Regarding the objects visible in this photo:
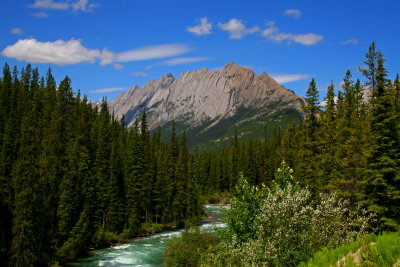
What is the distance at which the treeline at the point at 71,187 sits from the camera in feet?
109

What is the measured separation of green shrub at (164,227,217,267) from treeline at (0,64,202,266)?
337 centimetres

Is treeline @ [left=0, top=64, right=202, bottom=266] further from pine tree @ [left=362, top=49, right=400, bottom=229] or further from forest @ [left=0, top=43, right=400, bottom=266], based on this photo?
pine tree @ [left=362, top=49, right=400, bottom=229]

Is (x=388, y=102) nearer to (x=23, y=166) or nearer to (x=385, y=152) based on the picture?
(x=385, y=152)

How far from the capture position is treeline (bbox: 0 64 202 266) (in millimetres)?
33094

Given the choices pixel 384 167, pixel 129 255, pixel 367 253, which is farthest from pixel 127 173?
pixel 367 253

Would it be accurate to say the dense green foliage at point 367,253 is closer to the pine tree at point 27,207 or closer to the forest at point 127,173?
the forest at point 127,173

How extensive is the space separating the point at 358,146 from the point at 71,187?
1660 inches

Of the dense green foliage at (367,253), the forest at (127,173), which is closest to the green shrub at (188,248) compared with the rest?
the forest at (127,173)

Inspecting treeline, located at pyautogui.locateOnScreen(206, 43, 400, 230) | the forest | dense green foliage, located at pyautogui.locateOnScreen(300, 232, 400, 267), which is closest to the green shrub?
the forest

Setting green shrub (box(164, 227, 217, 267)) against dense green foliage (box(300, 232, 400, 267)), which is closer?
dense green foliage (box(300, 232, 400, 267))

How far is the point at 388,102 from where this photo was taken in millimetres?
26562

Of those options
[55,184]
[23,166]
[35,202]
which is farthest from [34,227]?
[55,184]

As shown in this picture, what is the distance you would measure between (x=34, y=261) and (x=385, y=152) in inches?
1445

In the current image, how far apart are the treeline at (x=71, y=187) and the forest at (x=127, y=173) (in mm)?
156
